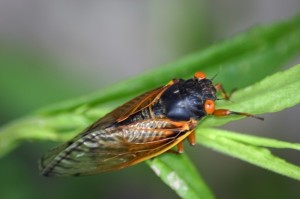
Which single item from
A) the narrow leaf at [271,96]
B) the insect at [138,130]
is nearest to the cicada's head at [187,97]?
the insect at [138,130]

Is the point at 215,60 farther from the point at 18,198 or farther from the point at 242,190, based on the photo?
the point at 242,190

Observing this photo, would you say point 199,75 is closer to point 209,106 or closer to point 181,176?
point 209,106

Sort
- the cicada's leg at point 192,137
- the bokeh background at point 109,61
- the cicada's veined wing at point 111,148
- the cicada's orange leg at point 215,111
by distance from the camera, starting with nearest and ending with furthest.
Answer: the cicada's orange leg at point 215,111 < the cicada's leg at point 192,137 < the cicada's veined wing at point 111,148 < the bokeh background at point 109,61

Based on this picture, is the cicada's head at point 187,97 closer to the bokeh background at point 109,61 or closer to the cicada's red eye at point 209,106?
the cicada's red eye at point 209,106

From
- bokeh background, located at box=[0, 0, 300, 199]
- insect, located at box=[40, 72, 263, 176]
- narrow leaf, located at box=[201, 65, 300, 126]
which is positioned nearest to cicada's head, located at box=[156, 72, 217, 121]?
insect, located at box=[40, 72, 263, 176]

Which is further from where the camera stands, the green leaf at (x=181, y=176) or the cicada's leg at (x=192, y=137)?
the cicada's leg at (x=192, y=137)

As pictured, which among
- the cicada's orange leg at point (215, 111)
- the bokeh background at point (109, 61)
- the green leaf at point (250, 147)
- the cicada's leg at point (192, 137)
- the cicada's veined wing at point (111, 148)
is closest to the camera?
the green leaf at point (250, 147)

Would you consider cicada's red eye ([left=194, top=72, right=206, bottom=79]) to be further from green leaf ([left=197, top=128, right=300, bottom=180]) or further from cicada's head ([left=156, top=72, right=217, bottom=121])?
green leaf ([left=197, top=128, right=300, bottom=180])

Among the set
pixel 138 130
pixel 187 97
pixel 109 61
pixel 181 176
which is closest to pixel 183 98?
pixel 187 97

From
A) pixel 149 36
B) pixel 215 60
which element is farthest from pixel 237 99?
pixel 149 36
